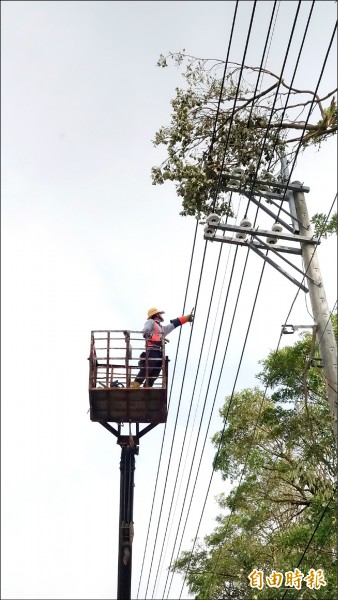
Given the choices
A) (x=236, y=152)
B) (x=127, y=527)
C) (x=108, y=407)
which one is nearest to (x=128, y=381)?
(x=108, y=407)

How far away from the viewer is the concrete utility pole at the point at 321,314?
6.37m

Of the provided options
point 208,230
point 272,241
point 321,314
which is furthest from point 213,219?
point 321,314

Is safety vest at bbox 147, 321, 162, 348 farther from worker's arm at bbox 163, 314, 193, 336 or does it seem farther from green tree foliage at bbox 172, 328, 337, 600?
green tree foliage at bbox 172, 328, 337, 600

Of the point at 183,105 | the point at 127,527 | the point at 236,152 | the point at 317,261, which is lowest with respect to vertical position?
the point at 127,527

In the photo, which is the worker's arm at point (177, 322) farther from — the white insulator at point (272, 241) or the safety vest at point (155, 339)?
the white insulator at point (272, 241)

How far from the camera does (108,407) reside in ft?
36.1

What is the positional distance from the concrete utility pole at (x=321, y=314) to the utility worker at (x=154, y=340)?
4.11 meters

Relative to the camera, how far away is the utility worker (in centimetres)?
1091

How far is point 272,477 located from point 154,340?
593 centimetres

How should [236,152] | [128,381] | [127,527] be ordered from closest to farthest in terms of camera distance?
1. [236,152]
2. [128,381]
3. [127,527]

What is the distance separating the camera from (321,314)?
6.74m

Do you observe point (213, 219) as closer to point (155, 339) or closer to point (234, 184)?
point (234, 184)

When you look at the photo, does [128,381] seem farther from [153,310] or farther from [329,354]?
[329,354]

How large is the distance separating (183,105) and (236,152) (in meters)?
1.27
